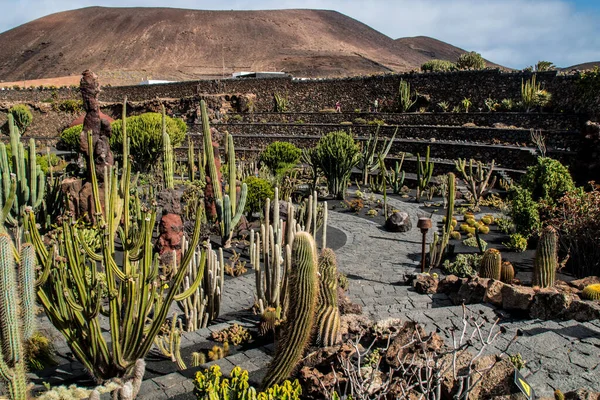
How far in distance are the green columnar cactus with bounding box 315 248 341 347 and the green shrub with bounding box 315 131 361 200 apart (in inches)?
351

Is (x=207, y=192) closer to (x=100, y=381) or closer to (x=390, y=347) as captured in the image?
(x=100, y=381)

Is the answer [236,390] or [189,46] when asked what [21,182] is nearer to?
[236,390]

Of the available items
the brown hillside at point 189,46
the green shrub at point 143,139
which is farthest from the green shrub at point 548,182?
the brown hillside at point 189,46

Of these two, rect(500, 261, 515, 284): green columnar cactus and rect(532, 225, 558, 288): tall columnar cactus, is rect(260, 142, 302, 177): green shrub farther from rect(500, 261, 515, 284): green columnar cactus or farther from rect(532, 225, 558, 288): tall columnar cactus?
rect(532, 225, 558, 288): tall columnar cactus

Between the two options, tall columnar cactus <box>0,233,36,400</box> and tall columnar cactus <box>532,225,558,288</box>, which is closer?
tall columnar cactus <box>0,233,36,400</box>

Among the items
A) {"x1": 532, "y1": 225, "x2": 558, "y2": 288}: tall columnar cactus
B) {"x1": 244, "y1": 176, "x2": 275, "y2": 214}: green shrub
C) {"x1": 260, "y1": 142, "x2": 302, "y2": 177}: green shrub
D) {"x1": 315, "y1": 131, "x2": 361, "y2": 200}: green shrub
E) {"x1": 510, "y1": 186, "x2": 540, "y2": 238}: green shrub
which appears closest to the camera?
{"x1": 532, "y1": 225, "x2": 558, "y2": 288}: tall columnar cactus

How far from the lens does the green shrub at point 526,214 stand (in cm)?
909

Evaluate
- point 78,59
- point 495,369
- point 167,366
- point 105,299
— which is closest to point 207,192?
point 105,299

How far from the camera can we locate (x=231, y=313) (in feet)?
21.5

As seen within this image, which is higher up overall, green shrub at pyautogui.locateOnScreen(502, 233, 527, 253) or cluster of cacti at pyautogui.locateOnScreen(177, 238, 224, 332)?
cluster of cacti at pyautogui.locateOnScreen(177, 238, 224, 332)

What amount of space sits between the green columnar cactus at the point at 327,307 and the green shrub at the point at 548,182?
21.6 feet

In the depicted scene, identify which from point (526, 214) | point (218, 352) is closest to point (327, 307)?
point (218, 352)

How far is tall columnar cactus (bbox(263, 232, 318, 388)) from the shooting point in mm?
3836

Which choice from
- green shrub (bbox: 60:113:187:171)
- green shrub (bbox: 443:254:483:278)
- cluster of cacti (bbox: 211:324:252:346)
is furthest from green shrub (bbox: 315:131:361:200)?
cluster of cacti (bbox: 211:324:252:346)
